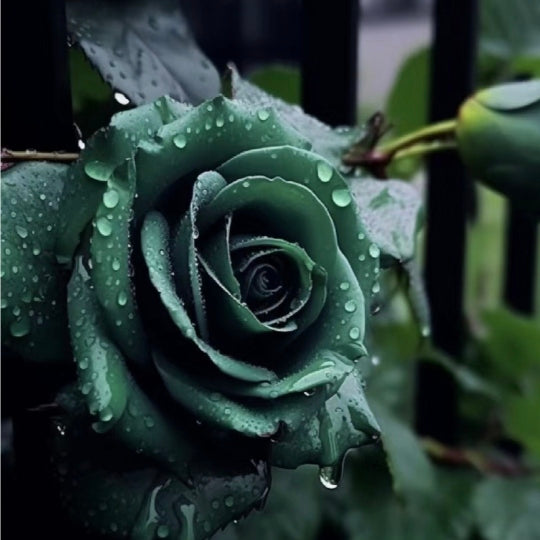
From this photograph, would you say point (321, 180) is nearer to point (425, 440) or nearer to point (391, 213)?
point (391, 213)

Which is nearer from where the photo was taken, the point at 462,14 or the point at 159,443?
the point at 159,443

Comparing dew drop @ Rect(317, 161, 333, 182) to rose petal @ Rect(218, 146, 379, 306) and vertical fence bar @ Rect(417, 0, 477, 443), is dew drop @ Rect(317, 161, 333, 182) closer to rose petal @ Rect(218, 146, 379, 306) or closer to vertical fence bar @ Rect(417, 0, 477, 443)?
rose petal @ Rect(218, 146, 379, 306)

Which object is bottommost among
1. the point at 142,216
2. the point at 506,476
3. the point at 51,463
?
the point at 506,476

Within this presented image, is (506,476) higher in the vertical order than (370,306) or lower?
lower

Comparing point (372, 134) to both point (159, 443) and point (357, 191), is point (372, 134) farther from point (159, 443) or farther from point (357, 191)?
point (159, 443)

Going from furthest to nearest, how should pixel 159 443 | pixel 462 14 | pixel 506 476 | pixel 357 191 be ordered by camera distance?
pixel 506 476 → pixel 462 14 → pixel 357 191 → pixel 159 443

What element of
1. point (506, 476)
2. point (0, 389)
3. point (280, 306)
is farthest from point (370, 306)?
point (506, 476)

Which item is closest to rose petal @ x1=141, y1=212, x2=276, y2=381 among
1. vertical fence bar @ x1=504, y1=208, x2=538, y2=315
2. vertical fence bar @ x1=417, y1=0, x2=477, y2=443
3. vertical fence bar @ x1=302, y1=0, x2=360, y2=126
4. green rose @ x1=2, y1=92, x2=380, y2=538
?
green rose @ x1=2, y1=92, x2=380, y2=538

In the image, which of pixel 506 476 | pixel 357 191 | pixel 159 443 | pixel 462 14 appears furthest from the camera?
pixel 506 476
